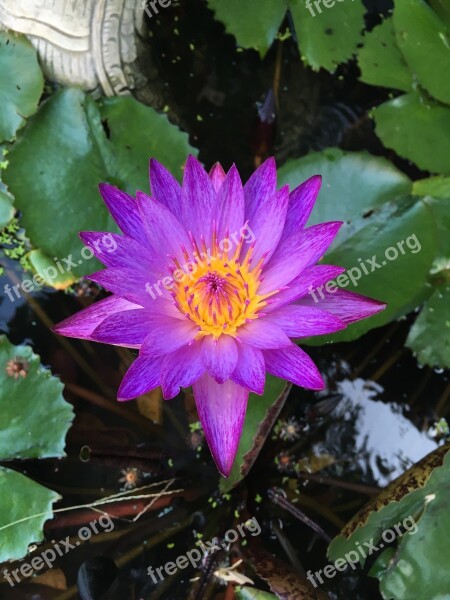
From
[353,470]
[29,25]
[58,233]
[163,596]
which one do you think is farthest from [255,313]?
[29,25]

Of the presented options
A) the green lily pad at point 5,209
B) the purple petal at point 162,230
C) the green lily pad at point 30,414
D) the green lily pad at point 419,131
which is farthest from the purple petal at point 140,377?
the green lily pad at point 419,131

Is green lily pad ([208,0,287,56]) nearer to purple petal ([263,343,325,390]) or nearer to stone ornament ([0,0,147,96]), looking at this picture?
stone ornament ([0,0,147,96])

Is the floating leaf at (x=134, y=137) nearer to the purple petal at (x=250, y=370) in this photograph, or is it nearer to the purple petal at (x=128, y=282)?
the purple petal at (x=128, y=282)

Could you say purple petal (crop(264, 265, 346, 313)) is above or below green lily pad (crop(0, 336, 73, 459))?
above

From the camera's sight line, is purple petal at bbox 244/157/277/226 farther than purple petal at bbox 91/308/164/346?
Yes

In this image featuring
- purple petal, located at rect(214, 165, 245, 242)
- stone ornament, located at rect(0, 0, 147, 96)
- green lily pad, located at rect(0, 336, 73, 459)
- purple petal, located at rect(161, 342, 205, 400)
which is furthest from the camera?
stone ornament, located at rect(0, 0, 147, 96)

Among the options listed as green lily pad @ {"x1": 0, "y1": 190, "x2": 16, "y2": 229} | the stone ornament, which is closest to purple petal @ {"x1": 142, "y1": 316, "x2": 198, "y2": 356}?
green lily pad @ {"x1": 0, "y1": 190, "x2": 16, "y2": 229}
